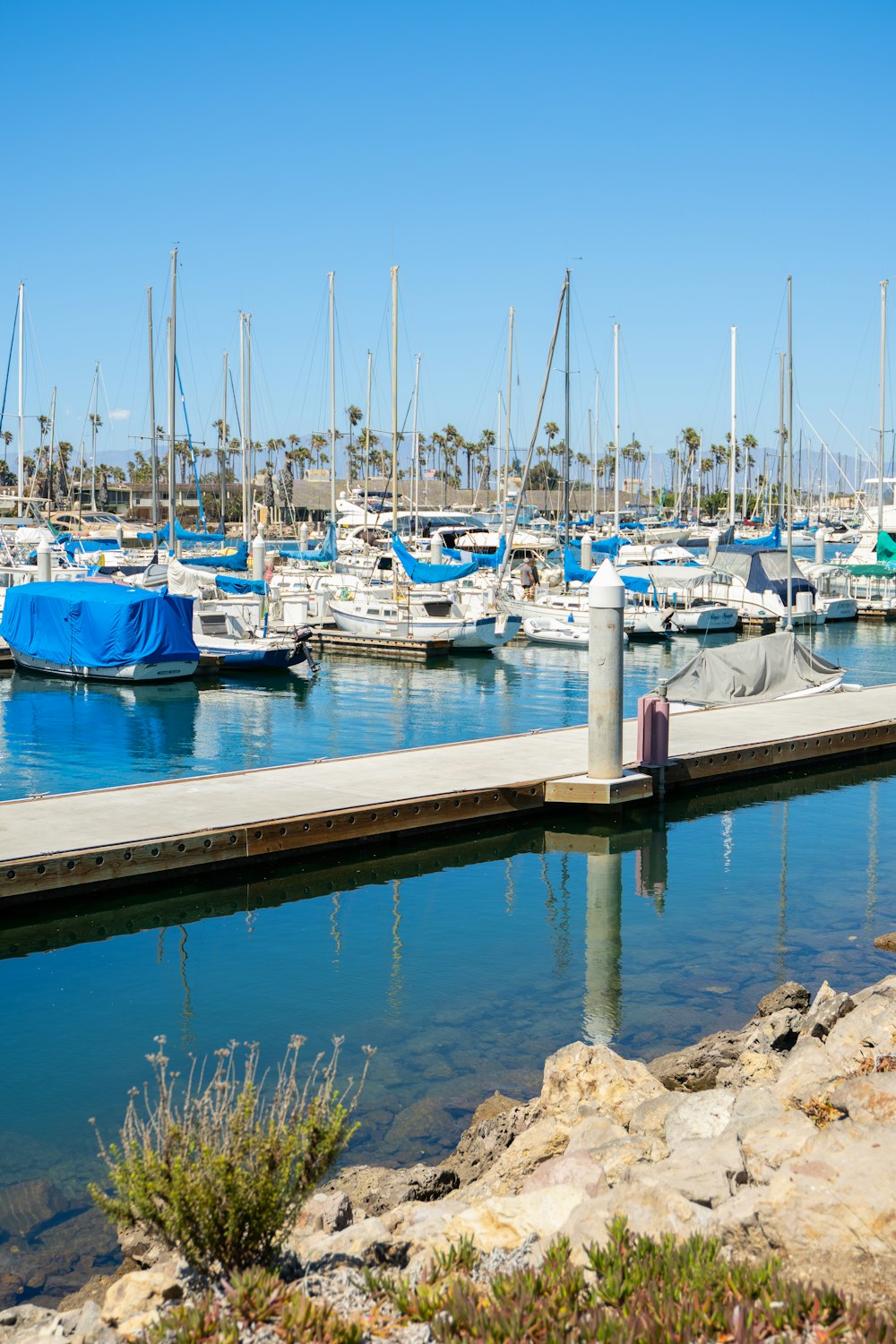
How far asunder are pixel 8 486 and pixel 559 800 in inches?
5734

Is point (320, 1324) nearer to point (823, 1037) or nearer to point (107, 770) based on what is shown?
point (823, 1037)

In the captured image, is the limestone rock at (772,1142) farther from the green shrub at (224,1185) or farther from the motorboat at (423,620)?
the motorboat at (423,620)

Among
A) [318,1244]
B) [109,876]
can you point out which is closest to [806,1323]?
[318,1244]

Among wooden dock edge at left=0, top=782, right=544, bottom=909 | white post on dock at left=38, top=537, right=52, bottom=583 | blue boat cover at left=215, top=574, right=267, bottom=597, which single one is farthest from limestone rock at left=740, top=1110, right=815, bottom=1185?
white post on dock at left=38, top=537, right=52, bottom=583

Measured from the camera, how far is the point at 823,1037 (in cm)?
1120

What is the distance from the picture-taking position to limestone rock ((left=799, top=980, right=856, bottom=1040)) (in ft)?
36.9

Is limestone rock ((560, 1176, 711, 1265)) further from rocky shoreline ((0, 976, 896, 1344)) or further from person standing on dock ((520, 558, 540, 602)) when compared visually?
person standing on dock ((520, 558, 540, 602))

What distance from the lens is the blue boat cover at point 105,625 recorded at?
1545 inches

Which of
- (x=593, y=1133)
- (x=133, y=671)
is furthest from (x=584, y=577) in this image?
(x=593, y=1133)

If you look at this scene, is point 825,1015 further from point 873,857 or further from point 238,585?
point 238,585

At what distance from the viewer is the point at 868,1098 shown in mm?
8242

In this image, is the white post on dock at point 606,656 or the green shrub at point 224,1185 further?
the white post on dock at point 606,656

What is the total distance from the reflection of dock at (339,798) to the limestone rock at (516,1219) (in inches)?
400

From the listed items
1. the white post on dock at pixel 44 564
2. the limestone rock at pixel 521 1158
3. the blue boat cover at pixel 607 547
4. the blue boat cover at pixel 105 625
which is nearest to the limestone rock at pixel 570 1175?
the limestone rock at pixel 521 1158
